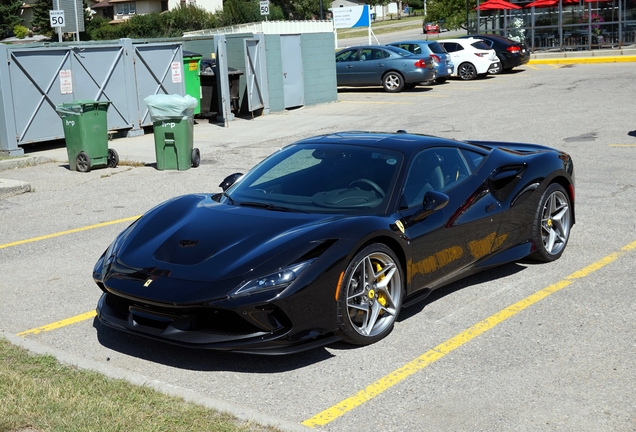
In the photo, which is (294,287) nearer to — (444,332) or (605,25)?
(444,332)

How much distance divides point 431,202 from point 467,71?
2478 cm

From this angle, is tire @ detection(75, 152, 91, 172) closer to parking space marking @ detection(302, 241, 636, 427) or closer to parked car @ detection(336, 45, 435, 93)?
parking space marking @ detection(302, 241, 636, 427)

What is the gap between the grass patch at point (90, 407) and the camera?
3994mm

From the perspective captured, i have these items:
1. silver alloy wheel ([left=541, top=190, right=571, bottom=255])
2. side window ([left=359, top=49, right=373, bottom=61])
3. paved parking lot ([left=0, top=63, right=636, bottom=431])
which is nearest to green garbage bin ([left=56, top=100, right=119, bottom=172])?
paved parking lot ([left=0, top=63, right=636, bottom=431])

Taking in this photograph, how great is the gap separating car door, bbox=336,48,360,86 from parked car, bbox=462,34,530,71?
6.35 m

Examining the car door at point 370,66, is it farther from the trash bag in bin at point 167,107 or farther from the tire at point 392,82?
the trash bag in bin at point 167,107

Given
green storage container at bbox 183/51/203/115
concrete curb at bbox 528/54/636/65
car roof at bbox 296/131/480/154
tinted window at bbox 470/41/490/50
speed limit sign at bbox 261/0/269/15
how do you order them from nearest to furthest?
car roof at bbox 296/131/480/154
green storage container at bbox 183/51/203/115
speed limit sign at bbox 261/0/269/15
tinted window at bbox 470/41/490/50
concrete curb at bbox 528/54/636/65

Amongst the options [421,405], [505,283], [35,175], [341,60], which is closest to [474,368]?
[421,405]

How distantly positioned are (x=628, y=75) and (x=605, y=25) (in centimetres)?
931

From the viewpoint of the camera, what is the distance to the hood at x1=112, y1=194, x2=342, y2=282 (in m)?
4.97

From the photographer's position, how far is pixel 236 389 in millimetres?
4734

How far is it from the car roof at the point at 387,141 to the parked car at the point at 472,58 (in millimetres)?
23385

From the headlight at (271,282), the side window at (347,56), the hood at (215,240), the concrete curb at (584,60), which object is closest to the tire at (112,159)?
the hood at (215,240)

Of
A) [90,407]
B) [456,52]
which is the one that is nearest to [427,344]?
[90,407]
